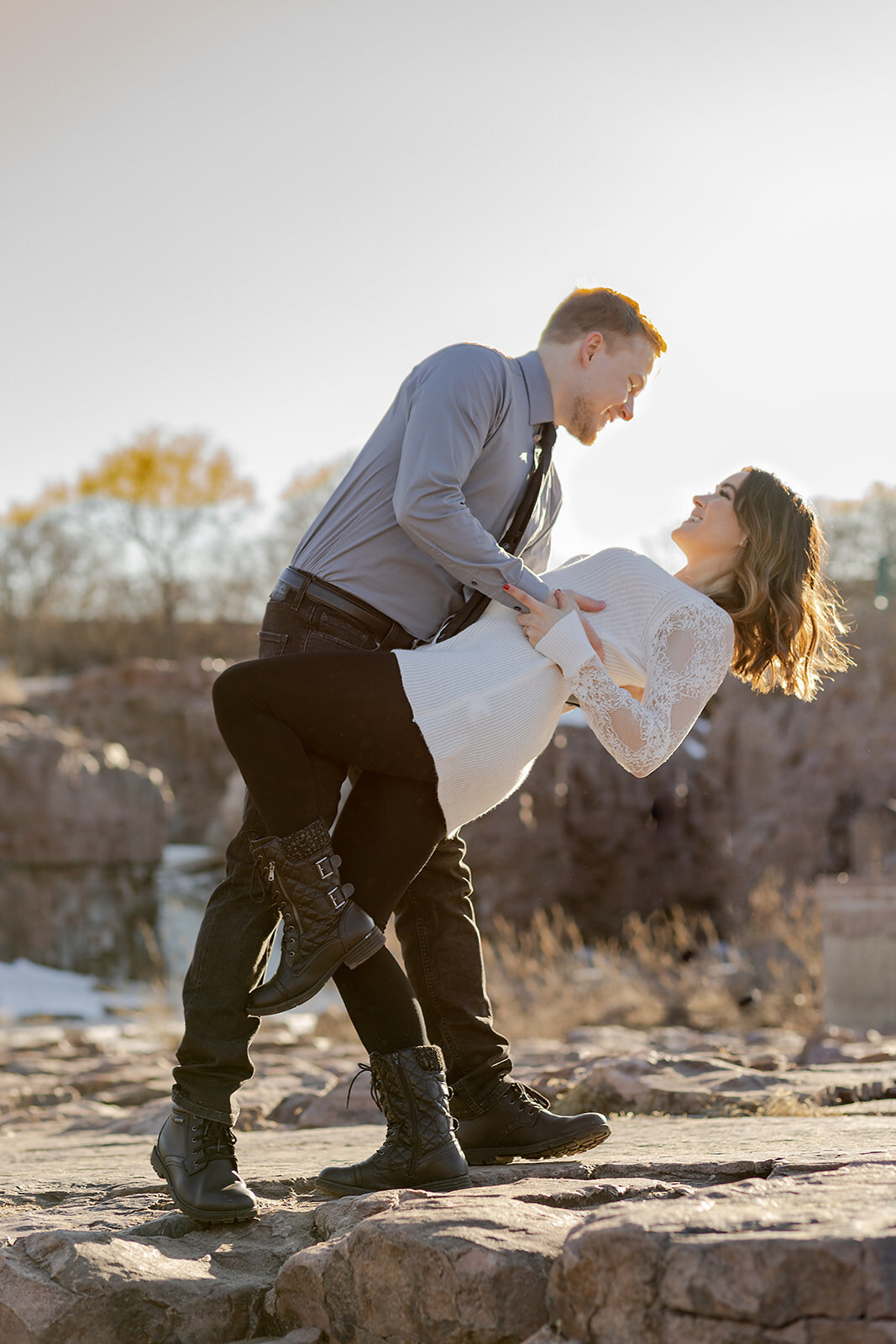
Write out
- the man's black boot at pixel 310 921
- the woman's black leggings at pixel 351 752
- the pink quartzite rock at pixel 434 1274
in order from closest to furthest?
1. the pink quartzite rock at pixel 434 1274
2. the man's black boot at pixel 310 921
3. the woman's black leggings at pixel 351 752

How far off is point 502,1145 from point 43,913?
54.0 feet

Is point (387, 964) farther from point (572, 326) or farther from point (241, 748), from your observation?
point (572, 326)

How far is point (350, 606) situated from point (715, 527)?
84 centimetres

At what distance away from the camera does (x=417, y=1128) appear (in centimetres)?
261

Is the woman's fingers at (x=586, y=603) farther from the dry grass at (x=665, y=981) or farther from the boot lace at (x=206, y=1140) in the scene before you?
the dry grass at (x=665, y=981)

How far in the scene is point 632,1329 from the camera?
1770 millimetres

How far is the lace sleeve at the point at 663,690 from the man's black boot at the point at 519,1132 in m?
0.84

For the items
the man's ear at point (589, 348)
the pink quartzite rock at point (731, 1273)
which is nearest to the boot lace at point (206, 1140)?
the pink quartzite rock at point (731, 1273)

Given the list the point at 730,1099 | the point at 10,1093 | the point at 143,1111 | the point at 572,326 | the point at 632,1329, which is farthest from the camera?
the point at 10,1093

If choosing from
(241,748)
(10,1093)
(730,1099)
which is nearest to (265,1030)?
(10,1093)

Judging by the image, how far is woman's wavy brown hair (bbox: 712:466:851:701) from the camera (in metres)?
2.94

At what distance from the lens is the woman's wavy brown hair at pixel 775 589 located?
2938 mm

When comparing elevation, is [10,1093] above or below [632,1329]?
below

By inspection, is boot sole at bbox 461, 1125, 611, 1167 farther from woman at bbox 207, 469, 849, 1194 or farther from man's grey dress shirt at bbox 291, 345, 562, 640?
man's grey dress shirt at bbox 291, 345, 562, 640
